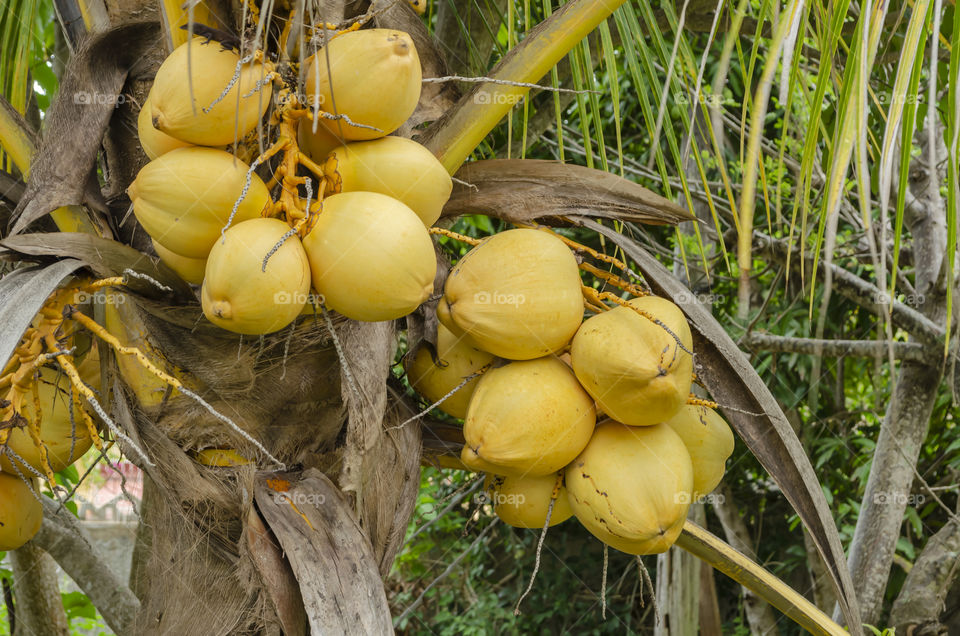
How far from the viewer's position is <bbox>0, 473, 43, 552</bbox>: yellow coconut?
1.16m

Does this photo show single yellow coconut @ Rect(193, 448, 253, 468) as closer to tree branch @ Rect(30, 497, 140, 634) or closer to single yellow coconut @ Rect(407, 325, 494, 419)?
single yellow coconut @ Rect(407, 325, 494, 419)

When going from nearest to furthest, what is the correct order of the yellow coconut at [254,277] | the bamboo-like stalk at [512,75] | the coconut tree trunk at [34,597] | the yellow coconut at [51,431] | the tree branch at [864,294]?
1. the yellow coconut at [254,277]
2. the bamboo-like stalk at [512,75]
3. the yellow coconut at [51,431]
4. the coconut tree trunk at [34,597]
5. the tree branch at [864,294]

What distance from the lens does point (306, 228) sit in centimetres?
85

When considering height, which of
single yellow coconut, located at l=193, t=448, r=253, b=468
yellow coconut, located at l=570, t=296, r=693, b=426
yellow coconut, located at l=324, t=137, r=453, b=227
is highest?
yellow coconut, located at l=324, t=137, r=453, b=227

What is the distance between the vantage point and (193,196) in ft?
2.75

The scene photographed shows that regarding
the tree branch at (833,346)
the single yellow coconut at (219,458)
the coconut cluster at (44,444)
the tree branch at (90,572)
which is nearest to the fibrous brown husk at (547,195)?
the single yellow coconut at (219,458)

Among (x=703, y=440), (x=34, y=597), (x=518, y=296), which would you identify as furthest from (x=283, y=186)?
(x=34, y=597)

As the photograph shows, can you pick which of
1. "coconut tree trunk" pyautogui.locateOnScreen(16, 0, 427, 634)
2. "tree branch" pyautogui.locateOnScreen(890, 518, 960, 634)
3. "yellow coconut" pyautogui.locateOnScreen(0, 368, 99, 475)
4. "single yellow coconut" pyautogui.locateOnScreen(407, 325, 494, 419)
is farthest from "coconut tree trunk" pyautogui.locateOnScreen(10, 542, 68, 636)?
"tree branch" pyautogui.locateOnScreen(890, 518, 960, 634)

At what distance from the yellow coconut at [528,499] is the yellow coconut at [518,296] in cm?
18

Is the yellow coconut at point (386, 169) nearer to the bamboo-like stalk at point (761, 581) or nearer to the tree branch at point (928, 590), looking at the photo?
the bamboo-like stalk at point (761, 581)

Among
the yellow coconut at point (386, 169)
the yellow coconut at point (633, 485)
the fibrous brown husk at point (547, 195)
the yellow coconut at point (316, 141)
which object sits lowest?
the yellow coconut at point (633, 485)

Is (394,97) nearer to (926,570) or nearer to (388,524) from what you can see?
(388,524)

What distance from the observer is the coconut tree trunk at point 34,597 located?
220cm

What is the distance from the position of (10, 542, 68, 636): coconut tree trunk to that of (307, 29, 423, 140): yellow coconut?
1.84m
